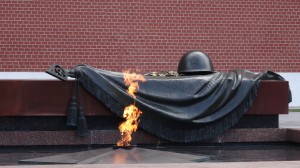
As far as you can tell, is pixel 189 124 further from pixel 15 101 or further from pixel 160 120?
pixel 15 101

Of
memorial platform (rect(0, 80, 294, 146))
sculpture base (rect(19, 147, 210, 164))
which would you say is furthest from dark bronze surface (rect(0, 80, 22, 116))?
sculpture base (rect(19, 147, 210, 164))

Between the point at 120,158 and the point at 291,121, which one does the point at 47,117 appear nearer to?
the point at 120,158

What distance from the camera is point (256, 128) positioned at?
6719 mm

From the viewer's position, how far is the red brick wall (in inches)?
416

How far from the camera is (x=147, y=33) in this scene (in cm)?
1087

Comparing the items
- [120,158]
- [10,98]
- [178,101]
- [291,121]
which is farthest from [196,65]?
[291,121]

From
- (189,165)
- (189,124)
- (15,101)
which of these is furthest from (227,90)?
(189,165)

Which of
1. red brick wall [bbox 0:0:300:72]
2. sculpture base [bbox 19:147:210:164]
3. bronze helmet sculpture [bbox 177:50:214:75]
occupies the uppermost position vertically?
red brick wall [bbox 0:0:300:72]

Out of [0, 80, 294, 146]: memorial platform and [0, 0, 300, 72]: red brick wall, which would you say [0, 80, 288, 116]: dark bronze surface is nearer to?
[0, 80, 294, 146]: memorial platform

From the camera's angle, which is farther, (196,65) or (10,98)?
(196,65)

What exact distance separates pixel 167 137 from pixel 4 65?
487 centimetres

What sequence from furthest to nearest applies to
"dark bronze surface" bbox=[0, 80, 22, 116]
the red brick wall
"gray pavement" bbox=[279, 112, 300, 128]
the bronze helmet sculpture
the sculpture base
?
the red brick wall
"gray pavement" bbox=[279, 112, 300, 128]
the bronze helmet sculpture
"dark bronze surface" bbox=[0, 80, 22, 116]
the sculpture base

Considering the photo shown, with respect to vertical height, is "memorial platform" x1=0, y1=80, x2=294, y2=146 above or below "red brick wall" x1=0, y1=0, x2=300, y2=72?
below

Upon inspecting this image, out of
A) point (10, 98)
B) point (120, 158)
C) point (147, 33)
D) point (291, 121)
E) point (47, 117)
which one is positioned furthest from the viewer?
point (147, 33)
